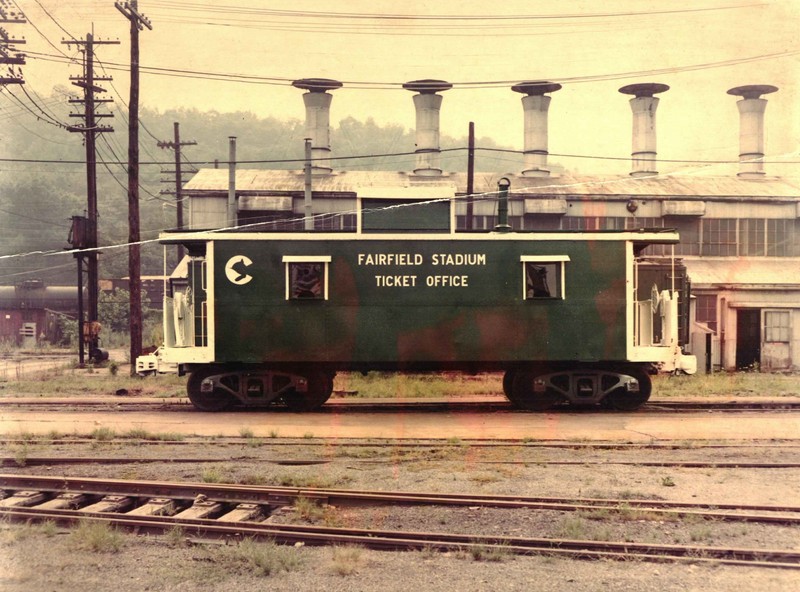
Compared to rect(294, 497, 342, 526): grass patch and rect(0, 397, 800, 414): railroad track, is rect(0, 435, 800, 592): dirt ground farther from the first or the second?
rect(0, 397, 800, 414): railroad track

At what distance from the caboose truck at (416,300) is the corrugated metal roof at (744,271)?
1254cm

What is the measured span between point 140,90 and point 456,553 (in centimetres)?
2043

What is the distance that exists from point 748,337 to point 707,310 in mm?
1647

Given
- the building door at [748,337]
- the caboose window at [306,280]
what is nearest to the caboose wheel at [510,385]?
the caboose window at [306,280]

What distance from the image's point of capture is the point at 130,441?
1155 cm

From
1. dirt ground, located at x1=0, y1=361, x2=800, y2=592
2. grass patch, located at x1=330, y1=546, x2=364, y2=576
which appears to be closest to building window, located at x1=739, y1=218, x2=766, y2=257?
dirt ground, located at x1=0, y1=361, x2=800, y2=592

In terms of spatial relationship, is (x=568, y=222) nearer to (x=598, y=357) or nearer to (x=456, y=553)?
(x=598, y=357)

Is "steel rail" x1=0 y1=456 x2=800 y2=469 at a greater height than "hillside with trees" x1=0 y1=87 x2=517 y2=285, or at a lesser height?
lesser

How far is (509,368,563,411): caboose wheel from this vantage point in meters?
15.3

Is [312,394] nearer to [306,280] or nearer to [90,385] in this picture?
[306,280]

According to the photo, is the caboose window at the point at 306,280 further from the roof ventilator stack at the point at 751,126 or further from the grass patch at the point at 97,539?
the roof ventilator stack at the point at 751,126

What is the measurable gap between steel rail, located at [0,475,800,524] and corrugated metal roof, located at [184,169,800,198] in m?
22.1

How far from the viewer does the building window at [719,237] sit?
A: 29297 mm

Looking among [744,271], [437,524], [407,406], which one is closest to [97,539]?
[437,524]
